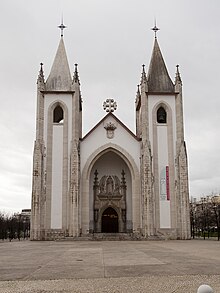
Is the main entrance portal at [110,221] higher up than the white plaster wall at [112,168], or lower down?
lower down

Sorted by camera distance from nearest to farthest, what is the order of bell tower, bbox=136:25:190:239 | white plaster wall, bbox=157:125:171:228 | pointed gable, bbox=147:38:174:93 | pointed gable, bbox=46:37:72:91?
bell tower, bbox=136:25:190:239 → white plaster wall, bbox=157:125:171:228 → pointed gable, bbox=46:37:72:91 → pointed gable, bbox=147:38:174:93

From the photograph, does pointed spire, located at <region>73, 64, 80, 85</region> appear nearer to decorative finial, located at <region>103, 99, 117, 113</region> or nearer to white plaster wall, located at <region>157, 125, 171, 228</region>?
decorative finial, located at <region>103, 99, 117, 113</region>

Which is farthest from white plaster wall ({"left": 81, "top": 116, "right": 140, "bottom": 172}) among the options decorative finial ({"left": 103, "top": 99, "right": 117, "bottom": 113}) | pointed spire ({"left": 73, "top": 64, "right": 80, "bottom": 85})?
pointed spire ({"left": 73, "top": 64, "right": 80, "bottom": 85})

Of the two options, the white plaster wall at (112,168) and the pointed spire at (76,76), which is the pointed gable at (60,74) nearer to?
the pointed spire at (76,76)

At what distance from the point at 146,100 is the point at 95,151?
710 centimetres

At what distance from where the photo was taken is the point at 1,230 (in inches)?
1879

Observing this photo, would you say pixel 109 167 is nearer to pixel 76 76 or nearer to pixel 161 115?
pixel 161 115

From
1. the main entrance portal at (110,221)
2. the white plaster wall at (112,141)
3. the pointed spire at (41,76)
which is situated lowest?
the main entrance portal at (110,221)

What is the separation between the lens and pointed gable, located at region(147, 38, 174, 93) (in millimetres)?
38094

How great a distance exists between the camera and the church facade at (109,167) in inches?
1331

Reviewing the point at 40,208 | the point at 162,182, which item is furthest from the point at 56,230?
the point at 162,182

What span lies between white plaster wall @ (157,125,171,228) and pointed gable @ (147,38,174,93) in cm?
427

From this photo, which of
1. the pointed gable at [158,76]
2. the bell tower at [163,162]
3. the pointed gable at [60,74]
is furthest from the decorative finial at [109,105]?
the pointed gable at [60,74]

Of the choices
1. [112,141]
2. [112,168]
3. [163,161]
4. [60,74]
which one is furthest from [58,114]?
[163,161]
